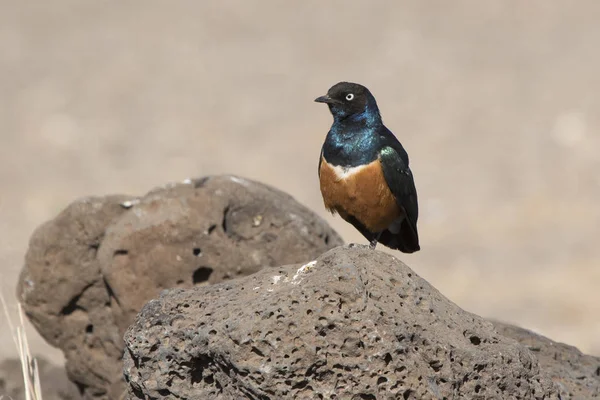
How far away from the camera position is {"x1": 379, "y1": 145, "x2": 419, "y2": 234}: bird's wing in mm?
7414

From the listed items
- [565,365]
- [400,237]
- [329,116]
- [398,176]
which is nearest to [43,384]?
[400,237]

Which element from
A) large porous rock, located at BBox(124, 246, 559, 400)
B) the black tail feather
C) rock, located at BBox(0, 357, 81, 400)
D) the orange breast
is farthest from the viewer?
rock, located at BBox(0, 357, 81, 400)

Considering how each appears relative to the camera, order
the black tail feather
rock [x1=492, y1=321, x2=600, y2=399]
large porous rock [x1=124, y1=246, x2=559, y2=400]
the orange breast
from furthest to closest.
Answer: the black tail feather
the orange breast
rock [x1=492, y1=321, x2=600, y2=399]
large porous rock [x1=124, y1=246, x2=559, y2=400]

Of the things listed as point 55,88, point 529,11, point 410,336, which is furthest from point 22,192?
point 410,336

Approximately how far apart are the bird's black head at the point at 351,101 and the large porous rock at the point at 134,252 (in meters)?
0.83

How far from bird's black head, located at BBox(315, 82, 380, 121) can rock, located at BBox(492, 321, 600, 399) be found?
5.27ft

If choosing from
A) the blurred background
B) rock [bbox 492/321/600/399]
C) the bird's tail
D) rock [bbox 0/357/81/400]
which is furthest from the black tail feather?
the blurred background

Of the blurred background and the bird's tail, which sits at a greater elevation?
the blurred background

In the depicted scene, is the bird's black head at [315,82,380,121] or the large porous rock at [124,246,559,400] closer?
the large porous rock at [124,246,559,400]

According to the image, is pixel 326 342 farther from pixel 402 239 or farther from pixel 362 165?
pixel 402 239

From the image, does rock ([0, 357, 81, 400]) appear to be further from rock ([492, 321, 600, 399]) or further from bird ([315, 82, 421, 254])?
rock ([492, 321, 600, 399])

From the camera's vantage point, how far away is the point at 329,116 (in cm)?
2005

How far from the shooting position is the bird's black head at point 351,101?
7.47m

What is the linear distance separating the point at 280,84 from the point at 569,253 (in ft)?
25.3
